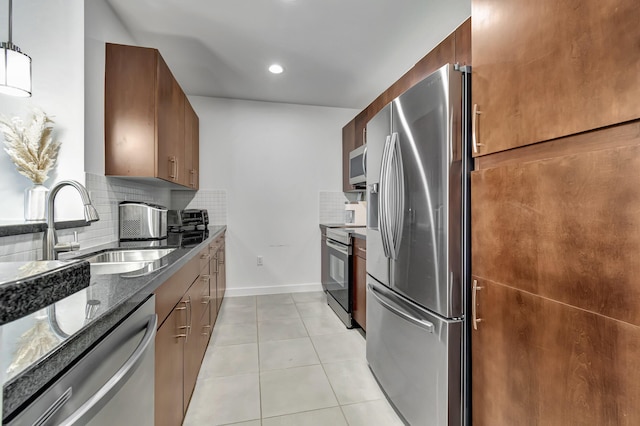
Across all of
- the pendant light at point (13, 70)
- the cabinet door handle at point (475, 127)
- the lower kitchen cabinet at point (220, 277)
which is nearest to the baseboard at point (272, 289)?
the lower kitchen cabinet at point (220, 277)

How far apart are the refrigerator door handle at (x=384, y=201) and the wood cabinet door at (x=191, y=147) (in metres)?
2.09

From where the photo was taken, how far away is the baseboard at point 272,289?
3779 millimetres

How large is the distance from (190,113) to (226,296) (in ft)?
7.54

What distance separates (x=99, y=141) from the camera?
1.90 metres

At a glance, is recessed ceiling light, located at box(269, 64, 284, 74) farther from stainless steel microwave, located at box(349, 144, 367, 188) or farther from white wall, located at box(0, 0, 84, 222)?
white wall, located at box(0, 0, 84, 222)

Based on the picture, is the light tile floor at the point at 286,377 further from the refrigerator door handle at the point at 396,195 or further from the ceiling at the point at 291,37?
the ceiling at the point at 291,37

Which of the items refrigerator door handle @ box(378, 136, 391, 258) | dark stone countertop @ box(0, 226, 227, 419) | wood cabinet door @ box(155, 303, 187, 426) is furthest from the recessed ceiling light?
dark stone countertop @ box(0, 226, 227, 419)

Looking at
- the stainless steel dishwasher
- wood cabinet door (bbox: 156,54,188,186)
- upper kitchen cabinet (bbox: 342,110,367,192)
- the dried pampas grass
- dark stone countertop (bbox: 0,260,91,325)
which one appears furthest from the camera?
upper kitchen cabinet (bbox: 342,110,367,192)

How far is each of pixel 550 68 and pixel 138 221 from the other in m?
2.61

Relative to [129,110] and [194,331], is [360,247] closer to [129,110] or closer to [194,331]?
[194,331]

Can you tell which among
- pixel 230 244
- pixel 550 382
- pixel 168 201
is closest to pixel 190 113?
pixel 168 201

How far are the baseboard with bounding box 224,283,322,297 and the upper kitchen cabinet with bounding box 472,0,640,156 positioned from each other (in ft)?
10.5

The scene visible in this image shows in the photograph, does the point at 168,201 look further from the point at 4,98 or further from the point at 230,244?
the point at 4,98

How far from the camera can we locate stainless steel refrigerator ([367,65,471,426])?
1283 mm
